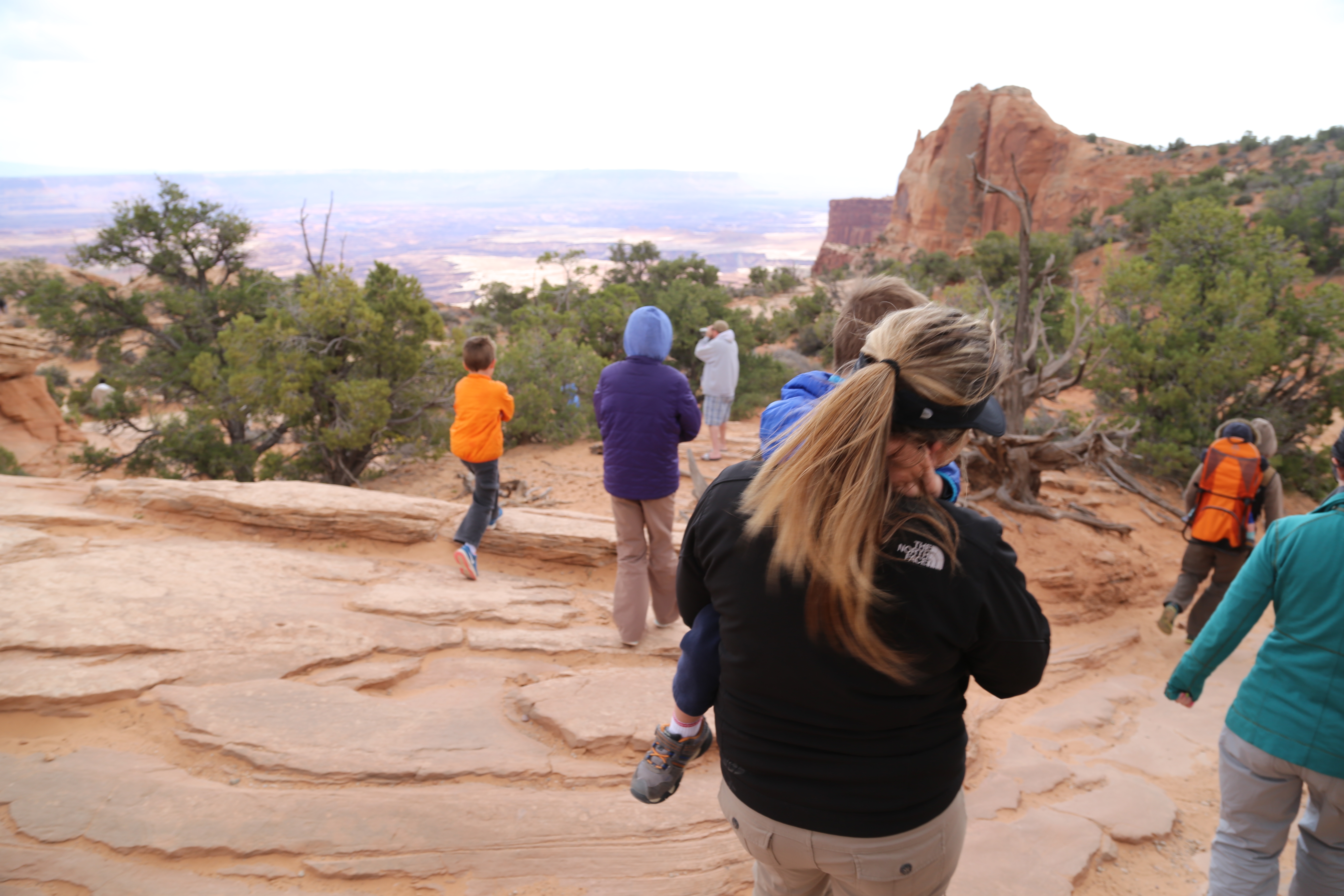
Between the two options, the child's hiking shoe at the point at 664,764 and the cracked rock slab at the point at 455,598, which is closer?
the child's hiking shoe at the point at 664,764

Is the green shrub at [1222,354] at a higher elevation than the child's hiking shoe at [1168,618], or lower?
higher

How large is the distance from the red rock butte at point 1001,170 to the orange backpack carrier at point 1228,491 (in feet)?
103

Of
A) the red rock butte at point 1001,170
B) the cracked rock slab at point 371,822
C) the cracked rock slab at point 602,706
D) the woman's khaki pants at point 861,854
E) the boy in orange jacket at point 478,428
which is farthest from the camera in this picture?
the red rock butte at point 1001,170

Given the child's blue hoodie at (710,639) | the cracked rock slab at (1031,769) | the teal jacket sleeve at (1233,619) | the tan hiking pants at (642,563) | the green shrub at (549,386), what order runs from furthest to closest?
the green shrub at (549,386) < the tan hiking pants at (642,563) < the cracked rock slab at (1031,769) < the teal jacket sleeve at (1233,619) < the child's blue hoodie at (710,639)

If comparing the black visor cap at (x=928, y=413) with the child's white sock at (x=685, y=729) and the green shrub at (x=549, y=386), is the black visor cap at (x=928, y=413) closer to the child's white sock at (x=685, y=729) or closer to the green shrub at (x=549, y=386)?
the child's white sock at (x=685, y=729)

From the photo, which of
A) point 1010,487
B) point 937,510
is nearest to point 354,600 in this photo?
point 937,510

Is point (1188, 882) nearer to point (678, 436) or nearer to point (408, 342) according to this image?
point (678, 436)

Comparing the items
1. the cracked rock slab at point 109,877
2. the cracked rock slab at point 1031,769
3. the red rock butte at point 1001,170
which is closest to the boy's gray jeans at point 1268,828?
the cracked rock slab at point 1031,769

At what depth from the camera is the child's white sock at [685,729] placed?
6.39 ft

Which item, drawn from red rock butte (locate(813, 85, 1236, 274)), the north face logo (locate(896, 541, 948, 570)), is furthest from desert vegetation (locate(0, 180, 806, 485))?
red rock butte (locate(813, 85, 1236, 274))

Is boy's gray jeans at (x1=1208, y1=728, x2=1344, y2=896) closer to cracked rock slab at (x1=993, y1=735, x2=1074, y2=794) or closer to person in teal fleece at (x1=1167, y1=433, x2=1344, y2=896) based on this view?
person in teal fleece at (x1=1167, y1=433, x2=1344, y2=896)

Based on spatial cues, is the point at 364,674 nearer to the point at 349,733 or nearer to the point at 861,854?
the point at 349,733

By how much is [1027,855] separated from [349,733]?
2.94 metres

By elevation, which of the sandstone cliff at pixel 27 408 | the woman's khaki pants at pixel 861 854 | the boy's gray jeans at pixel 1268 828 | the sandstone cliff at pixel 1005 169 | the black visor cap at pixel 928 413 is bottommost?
the sandstone cliff at pixel 27 408
